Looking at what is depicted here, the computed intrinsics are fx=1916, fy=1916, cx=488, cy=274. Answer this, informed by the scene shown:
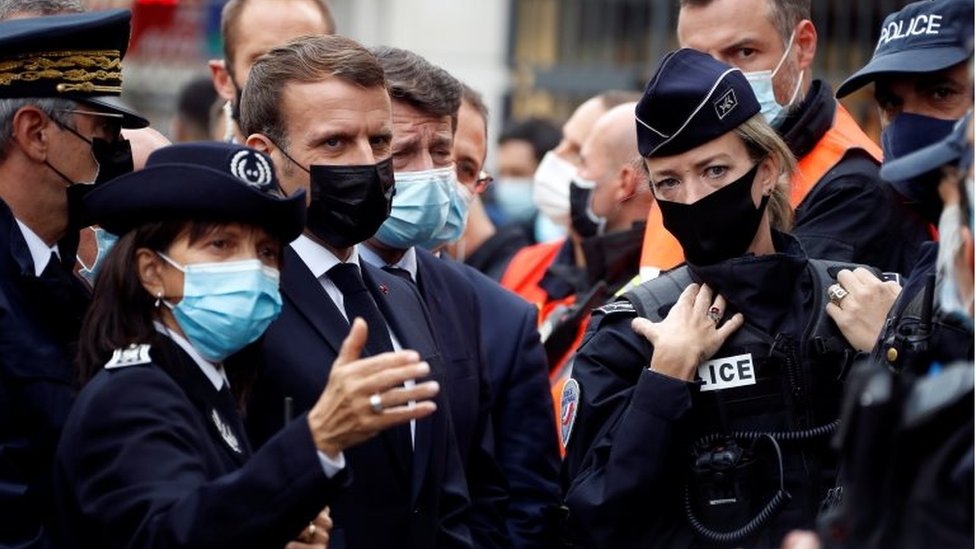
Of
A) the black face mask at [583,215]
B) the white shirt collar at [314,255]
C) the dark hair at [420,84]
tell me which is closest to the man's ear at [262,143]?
the white shirt collar at [314,255]

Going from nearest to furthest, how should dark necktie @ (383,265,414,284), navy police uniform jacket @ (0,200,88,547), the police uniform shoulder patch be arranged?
1. navy police uniform jacket @ (0,200,88,547)
2. the police uniform shoulder patch
3. dark necktie @ (383,265,414,284)

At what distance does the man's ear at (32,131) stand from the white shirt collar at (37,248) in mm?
181

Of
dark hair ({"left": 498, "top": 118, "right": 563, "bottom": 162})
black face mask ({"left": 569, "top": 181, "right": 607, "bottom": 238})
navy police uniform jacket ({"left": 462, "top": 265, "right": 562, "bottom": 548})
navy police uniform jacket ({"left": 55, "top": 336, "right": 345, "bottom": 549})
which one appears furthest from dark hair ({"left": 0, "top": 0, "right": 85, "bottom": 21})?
dark hair ({"left": 498, "top": 118, "right": 563, "bottom": 162})

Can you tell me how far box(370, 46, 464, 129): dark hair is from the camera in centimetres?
566

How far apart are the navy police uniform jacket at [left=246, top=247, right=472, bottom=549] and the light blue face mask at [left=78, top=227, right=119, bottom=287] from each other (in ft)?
1.51

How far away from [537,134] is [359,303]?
6.36 m

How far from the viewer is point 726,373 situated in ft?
15.5

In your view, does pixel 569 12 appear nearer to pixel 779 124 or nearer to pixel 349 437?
pixel 779 124

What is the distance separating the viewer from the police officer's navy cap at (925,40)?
4871 mm

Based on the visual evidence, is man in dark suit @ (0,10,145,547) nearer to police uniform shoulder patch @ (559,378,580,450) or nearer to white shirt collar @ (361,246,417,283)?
white shirt collar @ (361,246,417,283)

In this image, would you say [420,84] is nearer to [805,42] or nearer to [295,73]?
[295,73]

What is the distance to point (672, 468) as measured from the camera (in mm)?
4699

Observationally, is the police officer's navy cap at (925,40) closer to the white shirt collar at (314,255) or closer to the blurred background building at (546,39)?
the white shirt collar at (314,255)

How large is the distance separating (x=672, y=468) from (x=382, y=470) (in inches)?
28.1
